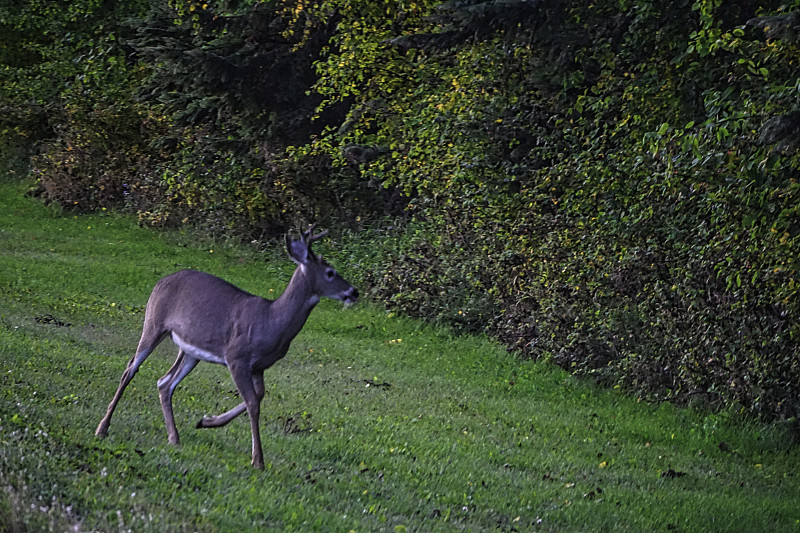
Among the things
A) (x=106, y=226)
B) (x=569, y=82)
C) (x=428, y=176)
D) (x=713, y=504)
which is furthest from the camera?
(x=106, y=226)

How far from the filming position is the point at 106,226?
29281 millimetres

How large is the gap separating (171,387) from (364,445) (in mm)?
2092

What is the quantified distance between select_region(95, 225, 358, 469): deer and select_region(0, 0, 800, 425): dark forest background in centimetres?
406

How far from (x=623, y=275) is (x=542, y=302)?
1875 millimetres

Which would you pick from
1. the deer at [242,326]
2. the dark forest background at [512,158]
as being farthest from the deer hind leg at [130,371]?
the dark forest background at [512,158]

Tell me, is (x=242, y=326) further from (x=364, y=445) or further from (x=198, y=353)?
(x=364, y=445)

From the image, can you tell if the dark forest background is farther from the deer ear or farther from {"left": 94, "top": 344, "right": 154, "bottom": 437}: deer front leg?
{"left": 94, "top": 344, "right": 154, "bottom": 437}: deer front leg

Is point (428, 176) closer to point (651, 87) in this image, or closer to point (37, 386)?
point (651, 87)

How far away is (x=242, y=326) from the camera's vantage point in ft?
29.4

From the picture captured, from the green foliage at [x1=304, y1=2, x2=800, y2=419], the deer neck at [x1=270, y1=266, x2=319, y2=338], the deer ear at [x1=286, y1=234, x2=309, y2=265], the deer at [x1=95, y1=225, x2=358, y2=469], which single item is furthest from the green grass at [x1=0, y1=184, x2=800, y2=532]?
the deer ear at [x1=286, y1=234, x2=309, y2=265]

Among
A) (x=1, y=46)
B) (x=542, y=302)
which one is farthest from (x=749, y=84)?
(x=1, y=46)

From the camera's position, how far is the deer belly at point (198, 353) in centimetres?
903

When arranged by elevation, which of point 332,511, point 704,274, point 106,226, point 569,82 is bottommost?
point 106,226

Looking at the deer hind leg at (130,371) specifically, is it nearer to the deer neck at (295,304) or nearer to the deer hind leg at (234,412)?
the deer hind leg at (234,412)
